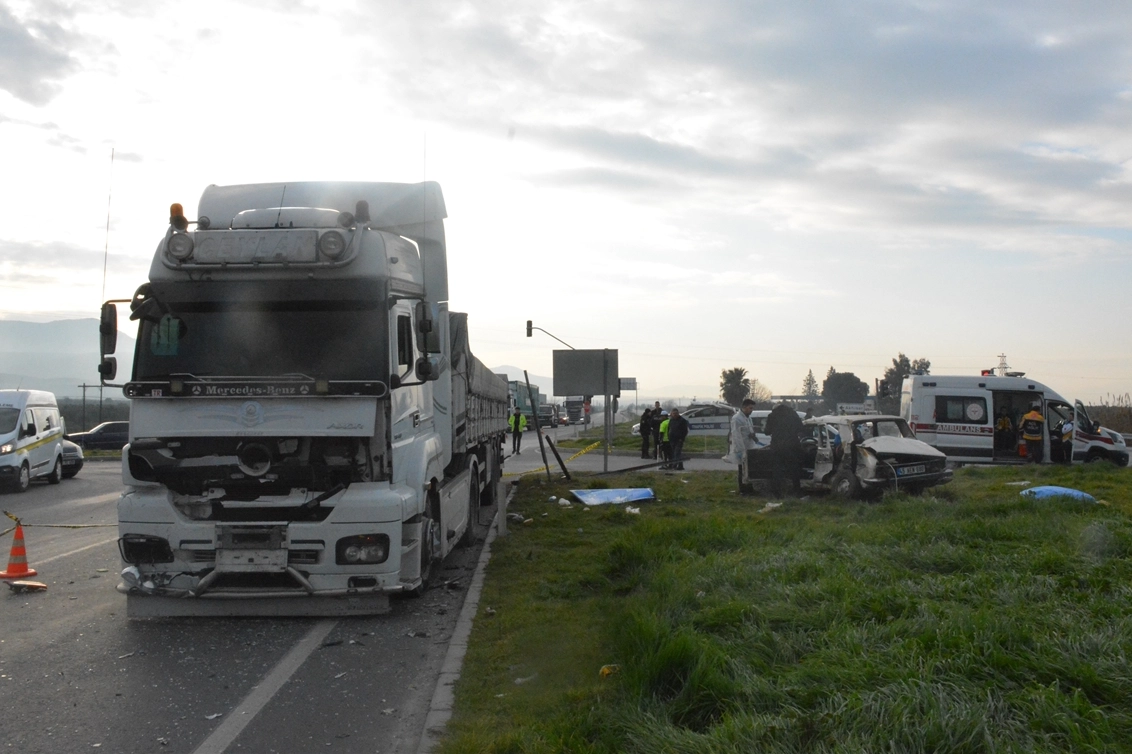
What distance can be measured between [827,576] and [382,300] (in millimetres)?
4176

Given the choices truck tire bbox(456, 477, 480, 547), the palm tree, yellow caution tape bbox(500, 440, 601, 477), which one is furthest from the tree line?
truck tire bbox(456, 477, 480, 547)

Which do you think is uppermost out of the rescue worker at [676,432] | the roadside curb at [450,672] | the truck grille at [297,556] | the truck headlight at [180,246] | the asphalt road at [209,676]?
the truck headlight at [180,246]

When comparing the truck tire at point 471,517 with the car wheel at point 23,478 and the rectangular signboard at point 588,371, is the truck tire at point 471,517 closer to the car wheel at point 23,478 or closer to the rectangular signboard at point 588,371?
the rectangular signboard at point 588,371

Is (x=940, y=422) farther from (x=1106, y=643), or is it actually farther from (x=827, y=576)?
(x=1106, y=643)

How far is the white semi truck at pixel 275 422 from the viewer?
297 inches

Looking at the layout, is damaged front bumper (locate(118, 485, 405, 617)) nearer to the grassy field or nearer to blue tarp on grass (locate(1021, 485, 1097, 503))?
the grassy field

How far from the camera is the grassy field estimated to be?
404 cm

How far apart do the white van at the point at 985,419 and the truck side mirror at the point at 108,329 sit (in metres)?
20.5

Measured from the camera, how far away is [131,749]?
4945 mm

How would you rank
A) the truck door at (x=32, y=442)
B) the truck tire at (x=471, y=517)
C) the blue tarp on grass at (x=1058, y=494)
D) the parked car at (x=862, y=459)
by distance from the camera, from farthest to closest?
the truck door at (x=32, y=442), the parked car at (x=862, y=459), the truck tire at (x=471, y=517), the blue tarp on grass at (x=1058, y=494)

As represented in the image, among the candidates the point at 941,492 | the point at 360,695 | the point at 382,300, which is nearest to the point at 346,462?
the point at 382,300

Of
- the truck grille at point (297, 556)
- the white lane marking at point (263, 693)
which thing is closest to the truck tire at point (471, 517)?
the white lane marking at point (263, 693)

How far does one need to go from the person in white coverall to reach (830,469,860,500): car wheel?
1853mm

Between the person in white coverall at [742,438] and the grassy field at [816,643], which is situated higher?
the person in white coverall at [742,438]
